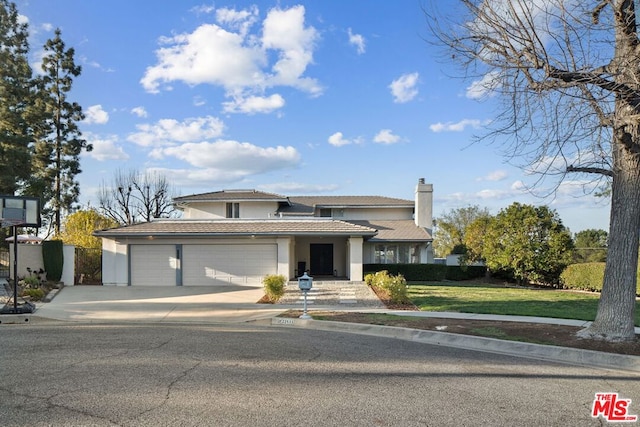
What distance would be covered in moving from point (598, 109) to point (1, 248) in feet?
100

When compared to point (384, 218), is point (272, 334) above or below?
below

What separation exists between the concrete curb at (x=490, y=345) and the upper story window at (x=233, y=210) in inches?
715

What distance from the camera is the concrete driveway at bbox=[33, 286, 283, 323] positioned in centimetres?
1276

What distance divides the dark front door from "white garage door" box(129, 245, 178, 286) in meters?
8.52

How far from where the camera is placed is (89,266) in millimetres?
22625

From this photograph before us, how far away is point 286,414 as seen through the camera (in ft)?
15.7

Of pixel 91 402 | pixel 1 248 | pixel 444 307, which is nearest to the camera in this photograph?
pixel 91 402

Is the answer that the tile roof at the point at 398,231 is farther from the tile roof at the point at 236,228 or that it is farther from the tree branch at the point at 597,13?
the tree branch at the point at 597,13

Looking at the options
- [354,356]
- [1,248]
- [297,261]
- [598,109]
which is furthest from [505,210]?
[1,248]

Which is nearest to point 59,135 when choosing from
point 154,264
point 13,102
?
point 13,102

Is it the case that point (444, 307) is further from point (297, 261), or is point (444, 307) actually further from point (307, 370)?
point (297, 261)

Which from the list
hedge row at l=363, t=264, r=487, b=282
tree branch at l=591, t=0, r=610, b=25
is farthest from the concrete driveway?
tree branch at l=591, t=0, r=610, b=25
